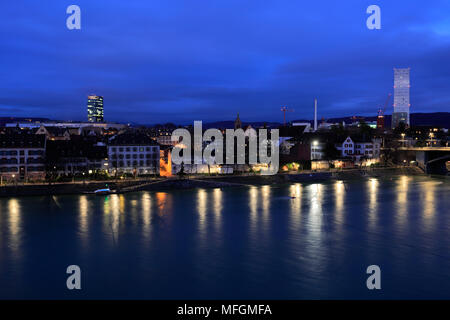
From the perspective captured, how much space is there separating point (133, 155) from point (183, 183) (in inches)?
148

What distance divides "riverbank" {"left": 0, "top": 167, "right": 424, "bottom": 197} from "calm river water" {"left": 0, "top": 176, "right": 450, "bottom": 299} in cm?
114

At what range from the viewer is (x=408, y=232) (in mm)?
11453

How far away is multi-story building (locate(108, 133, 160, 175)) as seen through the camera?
22031mm

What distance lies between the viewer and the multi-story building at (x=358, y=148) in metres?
31.1

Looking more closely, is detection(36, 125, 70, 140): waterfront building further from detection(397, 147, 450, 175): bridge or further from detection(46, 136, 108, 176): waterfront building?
detection(397, 147, 450, 175): bridge

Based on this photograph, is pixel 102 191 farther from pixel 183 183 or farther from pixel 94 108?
pixel 94 108

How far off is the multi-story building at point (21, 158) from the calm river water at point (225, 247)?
11.6 feet

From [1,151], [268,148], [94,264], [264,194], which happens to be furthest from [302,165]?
[94,264]

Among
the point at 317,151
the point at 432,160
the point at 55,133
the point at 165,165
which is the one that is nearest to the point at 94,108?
the point at 55,133

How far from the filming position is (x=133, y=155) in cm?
2242

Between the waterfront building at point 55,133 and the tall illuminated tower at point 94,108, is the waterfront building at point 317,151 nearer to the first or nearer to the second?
the waterfront building at point 55,133

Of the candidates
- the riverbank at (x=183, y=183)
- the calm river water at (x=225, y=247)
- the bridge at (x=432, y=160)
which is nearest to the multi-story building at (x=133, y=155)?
the riverbank at (x=183, y=183)
